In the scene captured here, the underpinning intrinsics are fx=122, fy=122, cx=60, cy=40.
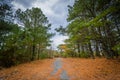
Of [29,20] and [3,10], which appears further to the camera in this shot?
[29,20]

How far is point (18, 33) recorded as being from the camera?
15125mm

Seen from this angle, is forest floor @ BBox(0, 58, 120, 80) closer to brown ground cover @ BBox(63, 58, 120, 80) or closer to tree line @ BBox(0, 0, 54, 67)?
brown ground cover @ BBox(63, 58, 120, 80)

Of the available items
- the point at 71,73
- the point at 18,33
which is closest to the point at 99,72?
the point at 71,73

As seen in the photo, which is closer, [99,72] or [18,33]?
[99,72]

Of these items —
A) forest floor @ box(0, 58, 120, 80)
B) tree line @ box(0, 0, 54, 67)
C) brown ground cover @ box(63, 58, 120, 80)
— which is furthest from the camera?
tree line @ box(0, 0, 54, 67)

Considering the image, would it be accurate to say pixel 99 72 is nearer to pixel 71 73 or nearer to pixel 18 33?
pixel 71 73

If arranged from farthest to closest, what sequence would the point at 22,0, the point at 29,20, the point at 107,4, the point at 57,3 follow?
1. the point at 29,20
2. the point at 22,0
3. the point at 57,3
4. the point at 107,4

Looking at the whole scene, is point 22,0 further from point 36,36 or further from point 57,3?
point 36,36

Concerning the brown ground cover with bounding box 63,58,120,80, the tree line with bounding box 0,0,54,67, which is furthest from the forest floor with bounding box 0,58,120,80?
the tree line with bounding box 0,0,54,67

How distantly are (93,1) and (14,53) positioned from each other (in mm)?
11321

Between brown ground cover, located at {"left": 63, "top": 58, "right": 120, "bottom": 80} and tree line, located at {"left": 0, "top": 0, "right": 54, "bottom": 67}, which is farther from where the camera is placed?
tree line, located at {"left": 0, "top": 0, "right": 54, "bottom": 67}

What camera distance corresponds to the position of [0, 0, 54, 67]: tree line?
472 inches

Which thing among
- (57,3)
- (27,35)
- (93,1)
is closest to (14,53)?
(27,35)

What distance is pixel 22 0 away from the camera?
560 inches
